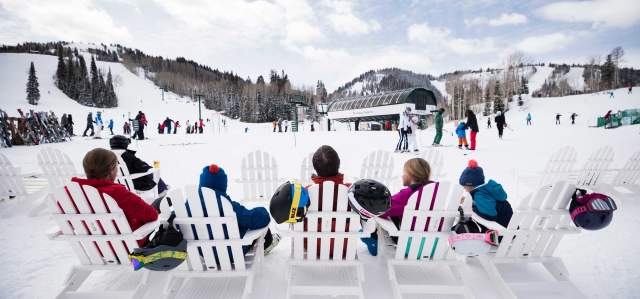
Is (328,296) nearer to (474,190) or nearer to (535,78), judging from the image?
(474,190)

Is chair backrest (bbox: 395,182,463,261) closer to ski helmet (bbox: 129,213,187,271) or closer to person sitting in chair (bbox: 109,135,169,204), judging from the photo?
ski helmet (bbox: 129,213,187,271)

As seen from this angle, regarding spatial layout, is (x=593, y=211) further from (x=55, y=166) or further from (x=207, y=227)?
(x=55, y=166)

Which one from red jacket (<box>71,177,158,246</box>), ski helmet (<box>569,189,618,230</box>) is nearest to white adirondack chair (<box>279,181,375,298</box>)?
red jacket (<box>71,177,158,246</box>)

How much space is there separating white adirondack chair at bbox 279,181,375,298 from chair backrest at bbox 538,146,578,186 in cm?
471

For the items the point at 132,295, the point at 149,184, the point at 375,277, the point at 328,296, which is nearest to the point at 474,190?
the point at 375,277

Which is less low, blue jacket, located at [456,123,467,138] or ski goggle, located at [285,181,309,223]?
blue jacket, located at [456,123,467,138]

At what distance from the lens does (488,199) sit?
2.44 metres

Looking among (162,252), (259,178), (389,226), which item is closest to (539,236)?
(389,226)

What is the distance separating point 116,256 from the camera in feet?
7.41

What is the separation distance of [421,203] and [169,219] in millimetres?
1940

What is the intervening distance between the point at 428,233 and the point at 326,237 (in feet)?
2.74

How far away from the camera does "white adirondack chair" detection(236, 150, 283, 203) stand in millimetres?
4758

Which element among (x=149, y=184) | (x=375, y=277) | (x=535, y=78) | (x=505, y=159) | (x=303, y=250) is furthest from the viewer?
(x=535, y=78)

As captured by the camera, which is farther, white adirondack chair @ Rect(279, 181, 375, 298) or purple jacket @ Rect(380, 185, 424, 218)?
purple jacket @ Rect(380, 185, 424, 218)
